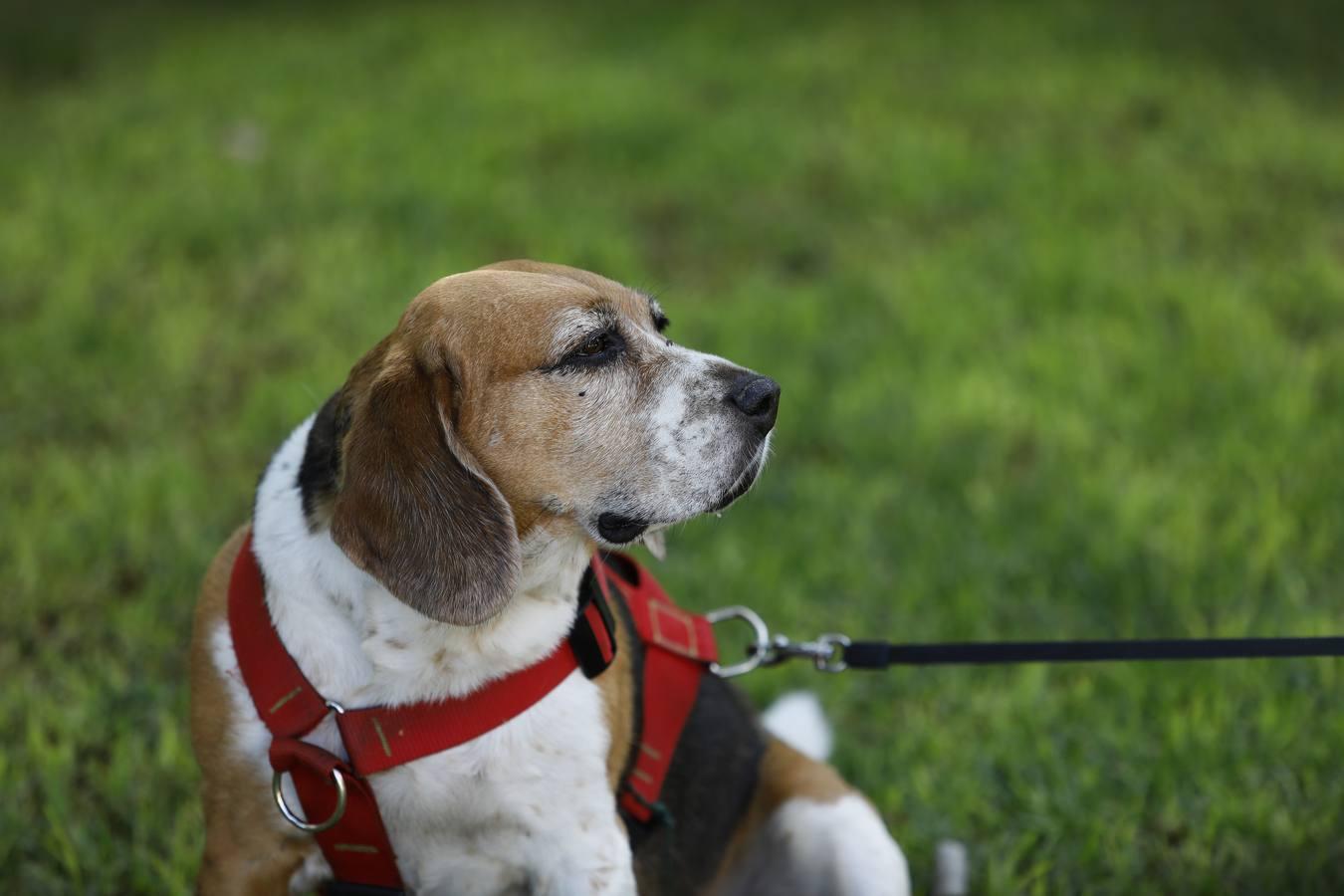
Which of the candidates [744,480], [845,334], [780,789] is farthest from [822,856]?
[845,334]

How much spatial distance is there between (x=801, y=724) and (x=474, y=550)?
1.53 meters

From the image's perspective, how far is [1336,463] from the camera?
4.71 metres

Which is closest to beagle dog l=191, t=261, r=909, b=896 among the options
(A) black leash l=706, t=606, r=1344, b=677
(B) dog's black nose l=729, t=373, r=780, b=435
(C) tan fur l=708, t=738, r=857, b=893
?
(B) dog's black nose l=729, t=373, r=780, b=435

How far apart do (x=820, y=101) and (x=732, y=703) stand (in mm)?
6172

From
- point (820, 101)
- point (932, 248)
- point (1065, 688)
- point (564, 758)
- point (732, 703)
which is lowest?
point (1065, 688)

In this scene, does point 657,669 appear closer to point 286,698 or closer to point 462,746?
point 462,746

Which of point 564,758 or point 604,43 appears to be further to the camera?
point 604,43

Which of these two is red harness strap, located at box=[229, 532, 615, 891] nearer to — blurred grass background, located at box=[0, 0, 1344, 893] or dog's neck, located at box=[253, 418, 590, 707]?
dog's neck, located at box=[253, 418, 590, 707]

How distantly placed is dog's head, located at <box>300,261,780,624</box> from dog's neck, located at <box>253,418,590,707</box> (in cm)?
7

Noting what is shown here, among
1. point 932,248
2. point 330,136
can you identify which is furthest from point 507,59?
point 932,248

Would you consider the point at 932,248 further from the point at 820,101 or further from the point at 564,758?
the point at 564,758

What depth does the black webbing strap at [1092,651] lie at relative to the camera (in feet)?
8.37

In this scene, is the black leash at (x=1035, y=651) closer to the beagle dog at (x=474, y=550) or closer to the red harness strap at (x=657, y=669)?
the red harness strap at (x=657, y=669)

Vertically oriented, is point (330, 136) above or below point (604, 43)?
below
